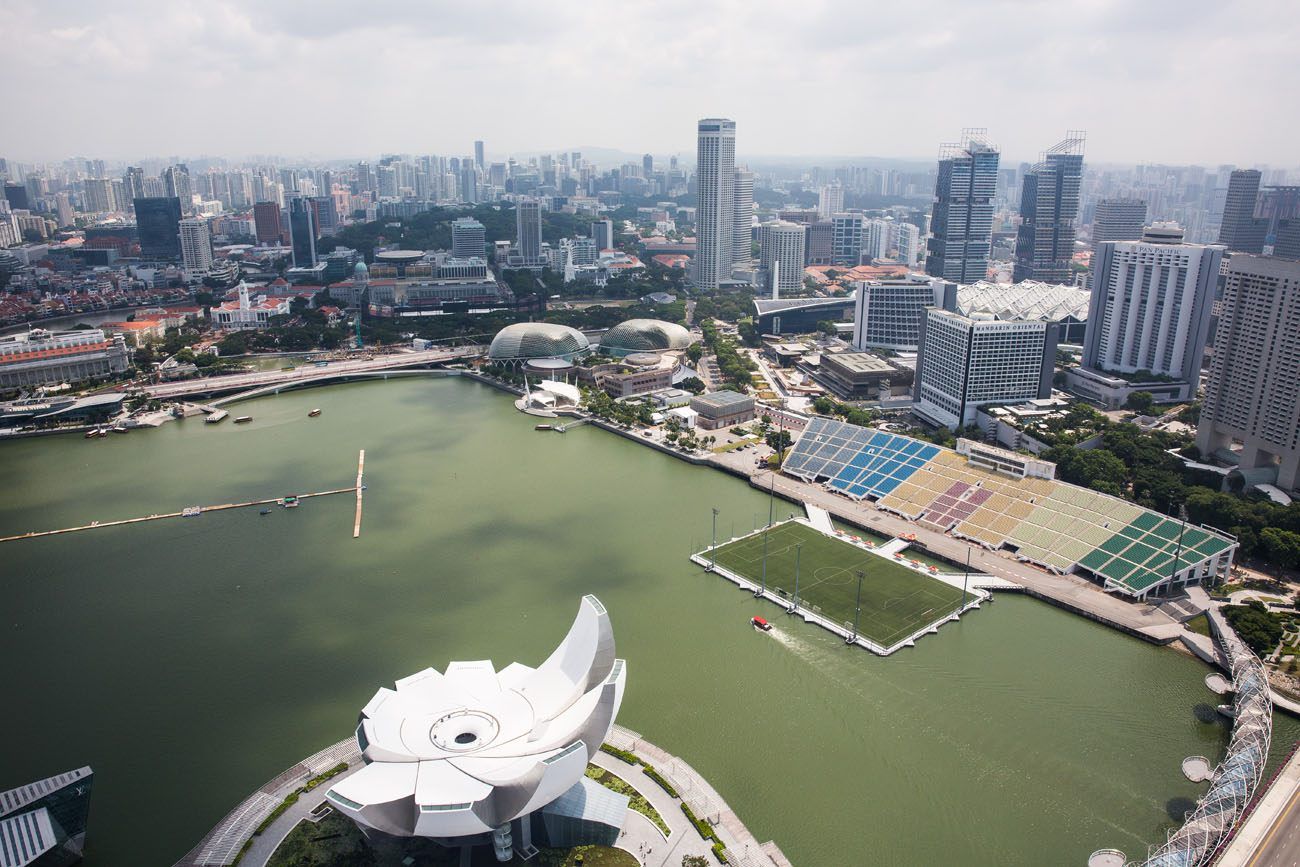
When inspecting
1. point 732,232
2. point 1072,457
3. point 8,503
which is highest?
point 732,232

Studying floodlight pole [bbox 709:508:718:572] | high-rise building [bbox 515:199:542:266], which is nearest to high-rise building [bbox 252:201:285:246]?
high-rise building [bbox 515:199:542:266]

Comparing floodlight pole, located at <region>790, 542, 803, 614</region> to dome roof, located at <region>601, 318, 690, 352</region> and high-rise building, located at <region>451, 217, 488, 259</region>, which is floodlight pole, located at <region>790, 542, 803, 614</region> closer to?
dome roof, located at <region>601, 318, 690, 352</region>

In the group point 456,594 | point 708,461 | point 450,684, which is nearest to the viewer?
point 450,684

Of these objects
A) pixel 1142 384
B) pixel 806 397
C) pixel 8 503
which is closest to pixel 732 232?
pixel 806 397

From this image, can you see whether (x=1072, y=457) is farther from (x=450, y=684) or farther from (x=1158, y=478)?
(x=450, y=684)

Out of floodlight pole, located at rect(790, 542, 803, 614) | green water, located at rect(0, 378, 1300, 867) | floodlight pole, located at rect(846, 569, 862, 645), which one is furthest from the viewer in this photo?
floodlight pole, located at rect(790, 542, 803, 614)

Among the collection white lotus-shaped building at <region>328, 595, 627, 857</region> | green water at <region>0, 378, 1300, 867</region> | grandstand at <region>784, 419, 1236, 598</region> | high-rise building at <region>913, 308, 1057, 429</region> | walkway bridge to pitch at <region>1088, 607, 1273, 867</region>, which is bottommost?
green water at <region>0, 378, 1300, 867</region>

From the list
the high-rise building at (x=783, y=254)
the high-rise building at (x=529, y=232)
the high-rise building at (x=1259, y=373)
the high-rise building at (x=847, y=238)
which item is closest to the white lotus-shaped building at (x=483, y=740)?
the high-rise building at (x=1259, y=373)

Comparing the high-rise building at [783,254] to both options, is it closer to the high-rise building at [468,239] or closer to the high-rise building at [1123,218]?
the high-rise building at [468,239]
